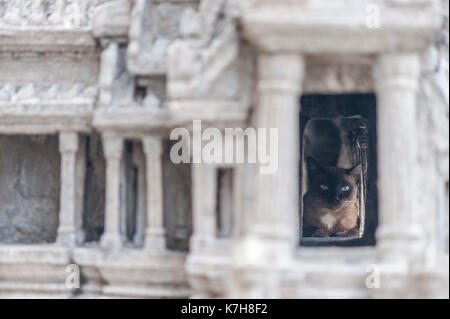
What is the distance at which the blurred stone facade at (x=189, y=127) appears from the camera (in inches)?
279

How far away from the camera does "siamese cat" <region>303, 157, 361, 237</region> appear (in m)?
12.4

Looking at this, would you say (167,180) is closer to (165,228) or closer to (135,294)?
(165,228)

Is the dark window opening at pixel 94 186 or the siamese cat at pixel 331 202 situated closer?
the dark window opening at pixel 94 186

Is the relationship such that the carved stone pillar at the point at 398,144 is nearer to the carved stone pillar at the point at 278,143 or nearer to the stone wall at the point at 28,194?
the carved stone pillar at the point at 278,143

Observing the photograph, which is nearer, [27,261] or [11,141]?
[27,261]

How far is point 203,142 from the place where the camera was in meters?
7.54

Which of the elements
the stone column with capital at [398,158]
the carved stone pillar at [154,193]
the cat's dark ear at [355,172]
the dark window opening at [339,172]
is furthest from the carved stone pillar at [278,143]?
the cat's dark ear at [355,172]

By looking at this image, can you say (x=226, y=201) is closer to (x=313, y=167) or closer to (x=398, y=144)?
(x=398, y=144)

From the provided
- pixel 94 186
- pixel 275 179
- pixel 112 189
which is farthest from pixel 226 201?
pixel 94 186

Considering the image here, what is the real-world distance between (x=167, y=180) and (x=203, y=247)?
1439 mm

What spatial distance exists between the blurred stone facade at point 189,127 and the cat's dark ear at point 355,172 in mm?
4395
